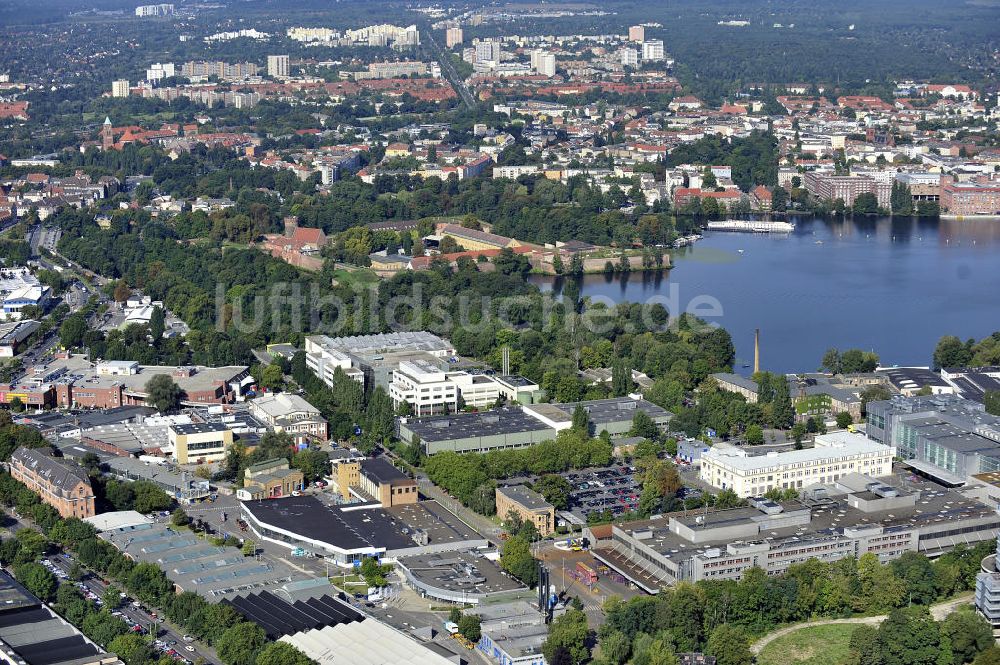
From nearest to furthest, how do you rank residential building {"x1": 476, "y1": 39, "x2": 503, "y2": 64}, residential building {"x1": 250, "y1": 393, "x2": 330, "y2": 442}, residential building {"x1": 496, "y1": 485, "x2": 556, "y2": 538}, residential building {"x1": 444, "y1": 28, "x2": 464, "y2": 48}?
residential building {"x1": 496, "y1": 485, "x2": 556, "y2": 538} < residential building {"x1": 250, "y1": 393, "x2": 330, "y2": 442} < residential building {"x1": 476, "y1": 39, "x2": 503, "y2": 64} < residential building {"x1": 444, "y1": 28, "x2": 464, "y2": 48}

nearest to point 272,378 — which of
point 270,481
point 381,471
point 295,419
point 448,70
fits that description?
point 295,419

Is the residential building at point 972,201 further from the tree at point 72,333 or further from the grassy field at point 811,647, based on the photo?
the grassy field at point 811,647

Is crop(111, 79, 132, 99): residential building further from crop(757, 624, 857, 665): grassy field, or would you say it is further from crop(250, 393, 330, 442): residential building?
crop(757, 624, 857, 665): grassy field

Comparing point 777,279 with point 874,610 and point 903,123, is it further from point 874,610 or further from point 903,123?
point 903,123

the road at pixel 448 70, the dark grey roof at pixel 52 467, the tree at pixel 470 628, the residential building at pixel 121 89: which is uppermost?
the dark grey roof at pixel 52 467

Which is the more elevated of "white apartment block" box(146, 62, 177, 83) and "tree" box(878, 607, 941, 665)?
"tree" box(878, 607, 941, 665)

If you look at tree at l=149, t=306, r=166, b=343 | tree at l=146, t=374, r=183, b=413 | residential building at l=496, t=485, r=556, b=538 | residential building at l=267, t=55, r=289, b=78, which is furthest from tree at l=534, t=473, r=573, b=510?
residential building at l=267, t=55, r=289, b=78

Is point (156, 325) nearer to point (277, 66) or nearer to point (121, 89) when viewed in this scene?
point (121, 89)

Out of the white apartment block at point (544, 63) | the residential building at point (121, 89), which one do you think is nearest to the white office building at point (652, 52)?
the white apartment block at point (544, 63)
